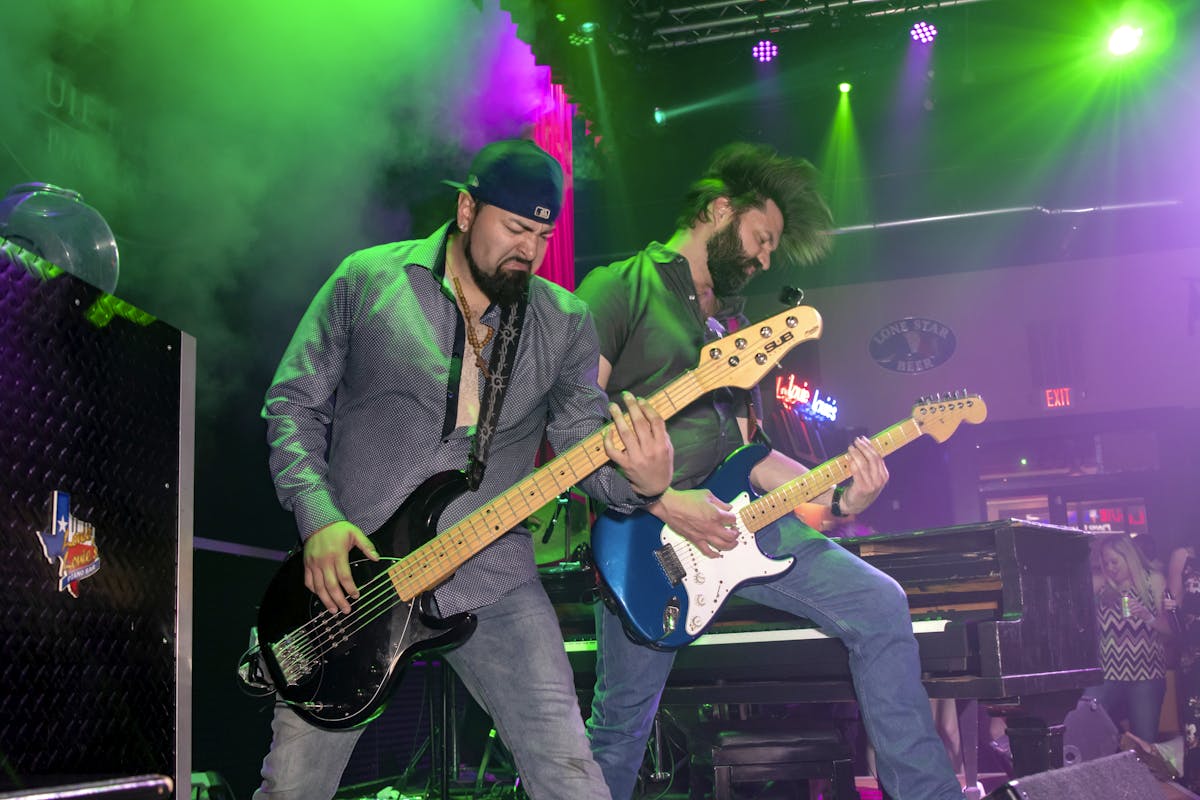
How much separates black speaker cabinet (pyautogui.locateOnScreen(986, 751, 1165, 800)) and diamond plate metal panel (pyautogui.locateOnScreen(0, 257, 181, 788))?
1.39 m

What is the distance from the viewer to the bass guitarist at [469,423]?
2652mm

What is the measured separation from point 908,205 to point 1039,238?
222 cm

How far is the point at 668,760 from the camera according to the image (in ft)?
18.6

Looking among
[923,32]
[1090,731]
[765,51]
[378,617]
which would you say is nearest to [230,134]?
[378,617]

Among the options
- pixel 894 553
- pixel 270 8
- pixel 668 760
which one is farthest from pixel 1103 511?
pixel 270 8

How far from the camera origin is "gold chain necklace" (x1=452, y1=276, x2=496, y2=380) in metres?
3.00

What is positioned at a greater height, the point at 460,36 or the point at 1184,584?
the point at 460,36

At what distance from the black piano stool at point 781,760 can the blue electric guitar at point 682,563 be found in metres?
0.73

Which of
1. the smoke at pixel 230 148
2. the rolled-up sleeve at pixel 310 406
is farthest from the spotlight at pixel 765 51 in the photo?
the rolled-up sleeve at pixel 310 406

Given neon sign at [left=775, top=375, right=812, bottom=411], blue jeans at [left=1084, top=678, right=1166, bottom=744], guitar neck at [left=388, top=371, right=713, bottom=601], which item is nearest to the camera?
guitar neck at [left=388, top=371, right=713, bottom=601]

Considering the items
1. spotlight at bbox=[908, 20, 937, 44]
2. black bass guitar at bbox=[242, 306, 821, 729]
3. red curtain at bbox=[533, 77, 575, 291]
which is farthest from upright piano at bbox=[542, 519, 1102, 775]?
spotlight at bbox=[908, 20, 937, 44]

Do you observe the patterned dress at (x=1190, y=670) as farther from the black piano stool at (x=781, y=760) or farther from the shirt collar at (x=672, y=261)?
the shirt collar at (x=672, y=261)

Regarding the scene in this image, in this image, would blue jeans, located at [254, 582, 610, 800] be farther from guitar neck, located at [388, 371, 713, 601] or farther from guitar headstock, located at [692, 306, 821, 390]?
guitar headstock, located at [692, 306, 821, 390]

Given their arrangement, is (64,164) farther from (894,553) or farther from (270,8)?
(894,553)
